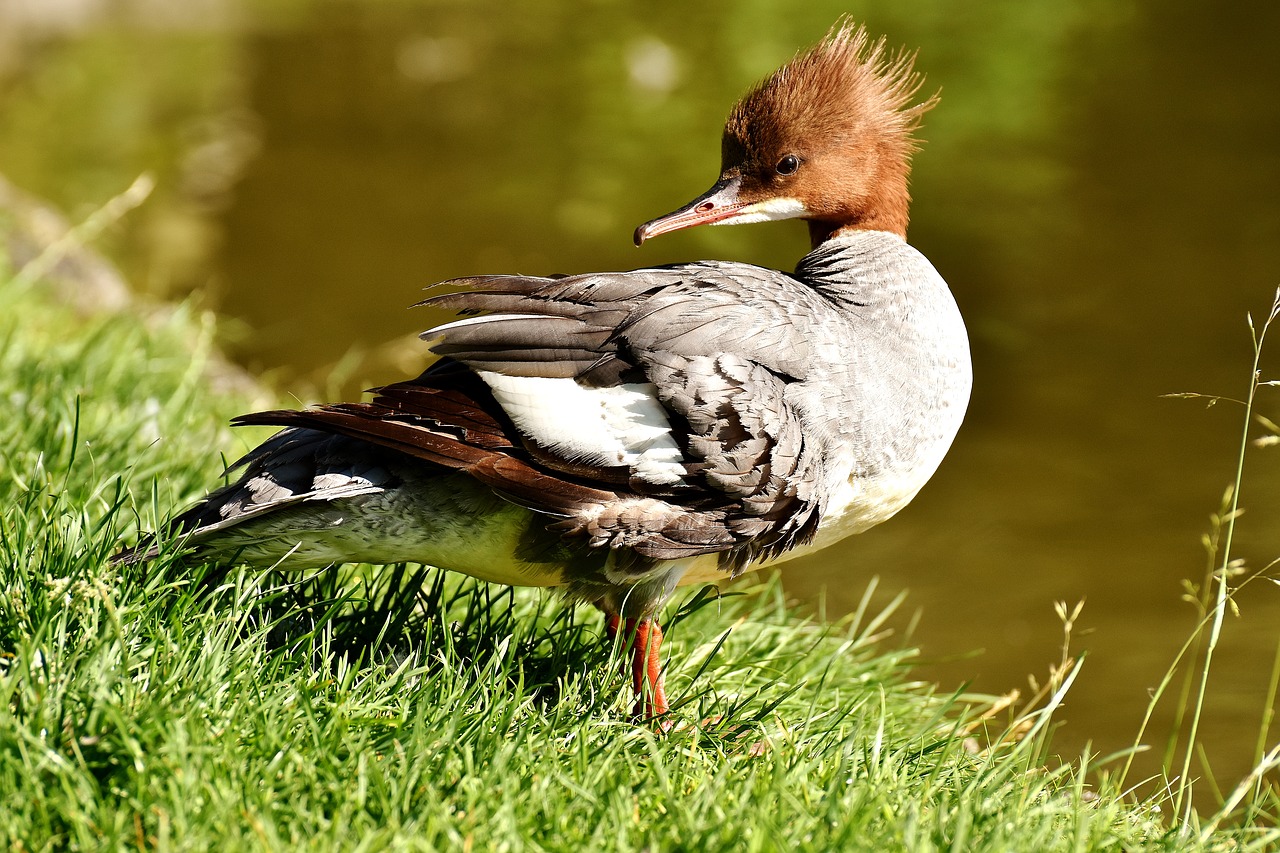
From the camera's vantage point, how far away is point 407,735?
2.48 metres

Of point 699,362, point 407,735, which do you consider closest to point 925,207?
point 699,362

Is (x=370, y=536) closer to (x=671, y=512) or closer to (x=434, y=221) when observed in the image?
(x=671, y=512)

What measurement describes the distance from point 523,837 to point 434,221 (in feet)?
27.7

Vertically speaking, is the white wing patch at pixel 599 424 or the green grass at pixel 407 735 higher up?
the white wing patch at pixel 599 424

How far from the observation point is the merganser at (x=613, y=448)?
2820 millimetres

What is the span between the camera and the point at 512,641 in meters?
2.96

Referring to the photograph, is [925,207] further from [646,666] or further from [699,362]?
[646,666]

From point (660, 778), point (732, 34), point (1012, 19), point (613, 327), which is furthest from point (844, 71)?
point (1012, 19)

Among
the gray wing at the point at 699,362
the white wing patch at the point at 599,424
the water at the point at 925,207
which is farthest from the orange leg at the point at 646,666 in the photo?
the water at the point at 925,207

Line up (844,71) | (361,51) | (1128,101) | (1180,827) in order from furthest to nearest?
(361,51), (1128,101), (844,71), (1180,827)

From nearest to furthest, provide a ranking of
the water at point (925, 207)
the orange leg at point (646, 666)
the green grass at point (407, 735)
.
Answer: the green grass at point (407, 735)
the orange leg at point (646, 666)
the water at point (925, 207)

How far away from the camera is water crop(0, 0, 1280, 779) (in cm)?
607

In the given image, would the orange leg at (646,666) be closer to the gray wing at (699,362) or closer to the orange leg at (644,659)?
the orange leg at (644,659)

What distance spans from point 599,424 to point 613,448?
6 cm
